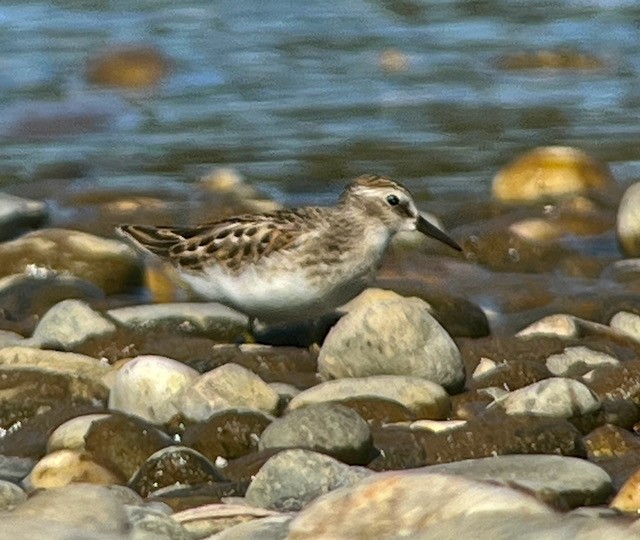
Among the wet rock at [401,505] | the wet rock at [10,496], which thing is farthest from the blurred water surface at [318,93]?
the wet rock at [401,505]

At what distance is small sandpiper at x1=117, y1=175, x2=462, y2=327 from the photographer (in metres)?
8.27

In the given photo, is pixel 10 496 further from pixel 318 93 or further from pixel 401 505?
pixel 318 93

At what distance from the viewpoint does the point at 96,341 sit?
320 inches

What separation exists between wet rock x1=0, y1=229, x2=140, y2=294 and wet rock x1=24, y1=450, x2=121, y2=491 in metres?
2.86

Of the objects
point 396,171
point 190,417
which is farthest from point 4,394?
point 396,171

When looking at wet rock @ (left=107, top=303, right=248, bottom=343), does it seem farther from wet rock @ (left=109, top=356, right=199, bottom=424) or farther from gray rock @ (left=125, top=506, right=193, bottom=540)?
gray rock @ (left=125, top=506, right=193, bottom=540)

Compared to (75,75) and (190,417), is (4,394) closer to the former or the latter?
(190,417)

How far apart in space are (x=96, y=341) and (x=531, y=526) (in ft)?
12.9

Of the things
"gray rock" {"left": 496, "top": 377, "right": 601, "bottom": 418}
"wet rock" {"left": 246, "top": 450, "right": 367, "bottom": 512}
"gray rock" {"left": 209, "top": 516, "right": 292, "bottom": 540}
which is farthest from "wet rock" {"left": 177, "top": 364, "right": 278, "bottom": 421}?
"gray rock" {"left": 209, "top": 516, "right": 292, "bottom": 540}

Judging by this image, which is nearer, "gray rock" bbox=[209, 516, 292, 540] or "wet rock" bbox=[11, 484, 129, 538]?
"gray rock" bbox=[209, 516, 292, 540]

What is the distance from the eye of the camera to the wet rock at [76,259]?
9.18 m

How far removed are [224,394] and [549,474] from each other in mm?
1584

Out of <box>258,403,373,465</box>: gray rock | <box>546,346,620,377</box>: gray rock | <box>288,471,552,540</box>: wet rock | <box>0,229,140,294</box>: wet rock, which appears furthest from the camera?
<box>0,229,140,294</box>: wet rock

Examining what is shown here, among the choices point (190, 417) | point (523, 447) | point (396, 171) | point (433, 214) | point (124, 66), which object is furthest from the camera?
point (124, 66)
